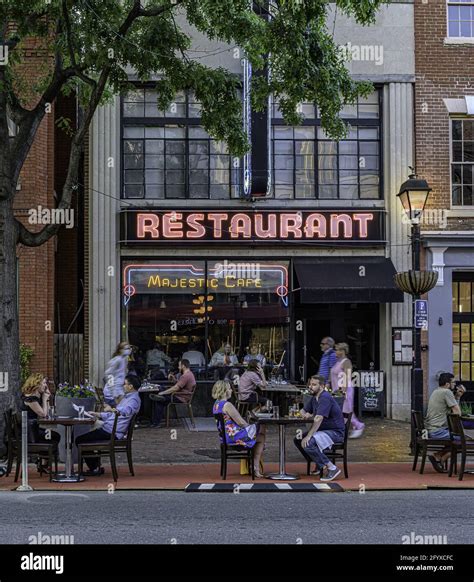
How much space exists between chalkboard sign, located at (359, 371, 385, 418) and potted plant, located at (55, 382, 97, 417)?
758 centimetres

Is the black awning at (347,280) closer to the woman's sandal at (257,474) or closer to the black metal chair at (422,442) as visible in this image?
the black metal chair at (422,442)

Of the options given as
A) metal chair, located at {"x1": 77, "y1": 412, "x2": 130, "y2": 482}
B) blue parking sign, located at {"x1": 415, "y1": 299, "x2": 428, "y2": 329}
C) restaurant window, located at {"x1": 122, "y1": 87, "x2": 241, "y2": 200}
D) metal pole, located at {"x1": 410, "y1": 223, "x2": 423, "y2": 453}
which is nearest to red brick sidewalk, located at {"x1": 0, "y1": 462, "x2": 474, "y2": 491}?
metal chair, located at {"x1": 77, "y1": 412, "x2": 130, "y2": 482}

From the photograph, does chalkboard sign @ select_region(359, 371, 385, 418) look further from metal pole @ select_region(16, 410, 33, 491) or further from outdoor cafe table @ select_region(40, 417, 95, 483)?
metal pole @ select_region(16, 410, 33, 491)

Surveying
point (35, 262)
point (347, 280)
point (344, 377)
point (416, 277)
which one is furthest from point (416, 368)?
point (35, 262)

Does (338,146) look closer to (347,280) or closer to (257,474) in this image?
(347,280)

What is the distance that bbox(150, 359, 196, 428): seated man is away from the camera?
19.0 metres

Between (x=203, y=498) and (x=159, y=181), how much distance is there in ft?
35.3

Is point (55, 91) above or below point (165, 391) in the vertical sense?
above

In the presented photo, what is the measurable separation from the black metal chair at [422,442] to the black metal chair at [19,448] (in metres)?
5.27

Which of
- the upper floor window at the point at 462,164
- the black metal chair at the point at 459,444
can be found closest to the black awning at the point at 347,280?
the upper floor window at the point at 462,164

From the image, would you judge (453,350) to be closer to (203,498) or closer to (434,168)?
(434,168)

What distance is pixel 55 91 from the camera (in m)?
15.0

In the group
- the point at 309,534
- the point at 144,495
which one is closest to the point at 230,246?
the point at 144,495

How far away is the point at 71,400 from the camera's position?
14.6 m
